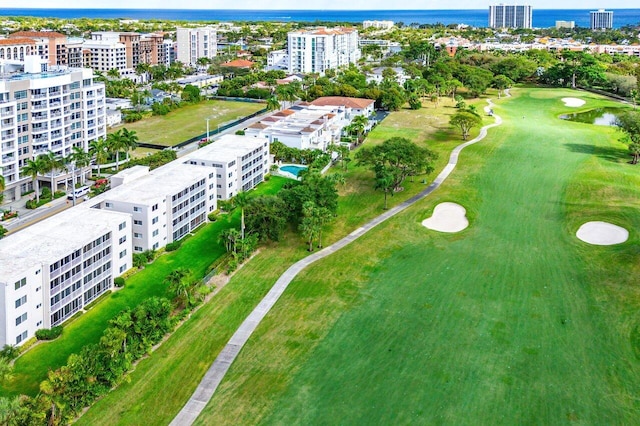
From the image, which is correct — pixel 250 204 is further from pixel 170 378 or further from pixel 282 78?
pixel 282 78

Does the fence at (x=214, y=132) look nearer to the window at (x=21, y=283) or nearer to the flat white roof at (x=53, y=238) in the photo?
the flat white roof at (x=53, y=238)

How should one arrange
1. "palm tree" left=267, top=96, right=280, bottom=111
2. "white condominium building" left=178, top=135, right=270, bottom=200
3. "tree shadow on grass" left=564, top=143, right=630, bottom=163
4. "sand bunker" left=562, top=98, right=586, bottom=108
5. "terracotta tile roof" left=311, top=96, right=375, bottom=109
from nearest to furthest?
"white condominium building" left=178, top=135, right=270, bottom=200 → "tree shadow on grass" left=564, top=143, right=630, bottom=163 → "palm tree" left=267, top=96, right=280, bottom=111 → "terracotta tile roof" left=311, top=96, right=375, bottom=109 → "sand bunker" left=562, top=98, right=586, bottom=108

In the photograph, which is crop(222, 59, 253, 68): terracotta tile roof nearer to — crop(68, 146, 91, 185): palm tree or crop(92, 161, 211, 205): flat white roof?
crop(68, 146, 91, 185): palm tree

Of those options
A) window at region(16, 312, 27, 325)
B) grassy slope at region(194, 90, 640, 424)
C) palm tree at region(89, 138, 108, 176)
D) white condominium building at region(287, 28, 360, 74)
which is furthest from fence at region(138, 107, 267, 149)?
white condominium building at region(287, 28, 360, 74)

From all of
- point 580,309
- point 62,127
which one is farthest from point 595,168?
point 62,127

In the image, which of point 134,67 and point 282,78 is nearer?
point 282,78

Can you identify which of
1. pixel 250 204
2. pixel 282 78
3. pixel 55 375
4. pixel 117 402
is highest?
pixel 282 78

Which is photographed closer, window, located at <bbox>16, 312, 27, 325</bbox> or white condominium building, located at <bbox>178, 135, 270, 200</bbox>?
window, located at <bbox>16, 312, 27, 325</bbox>
